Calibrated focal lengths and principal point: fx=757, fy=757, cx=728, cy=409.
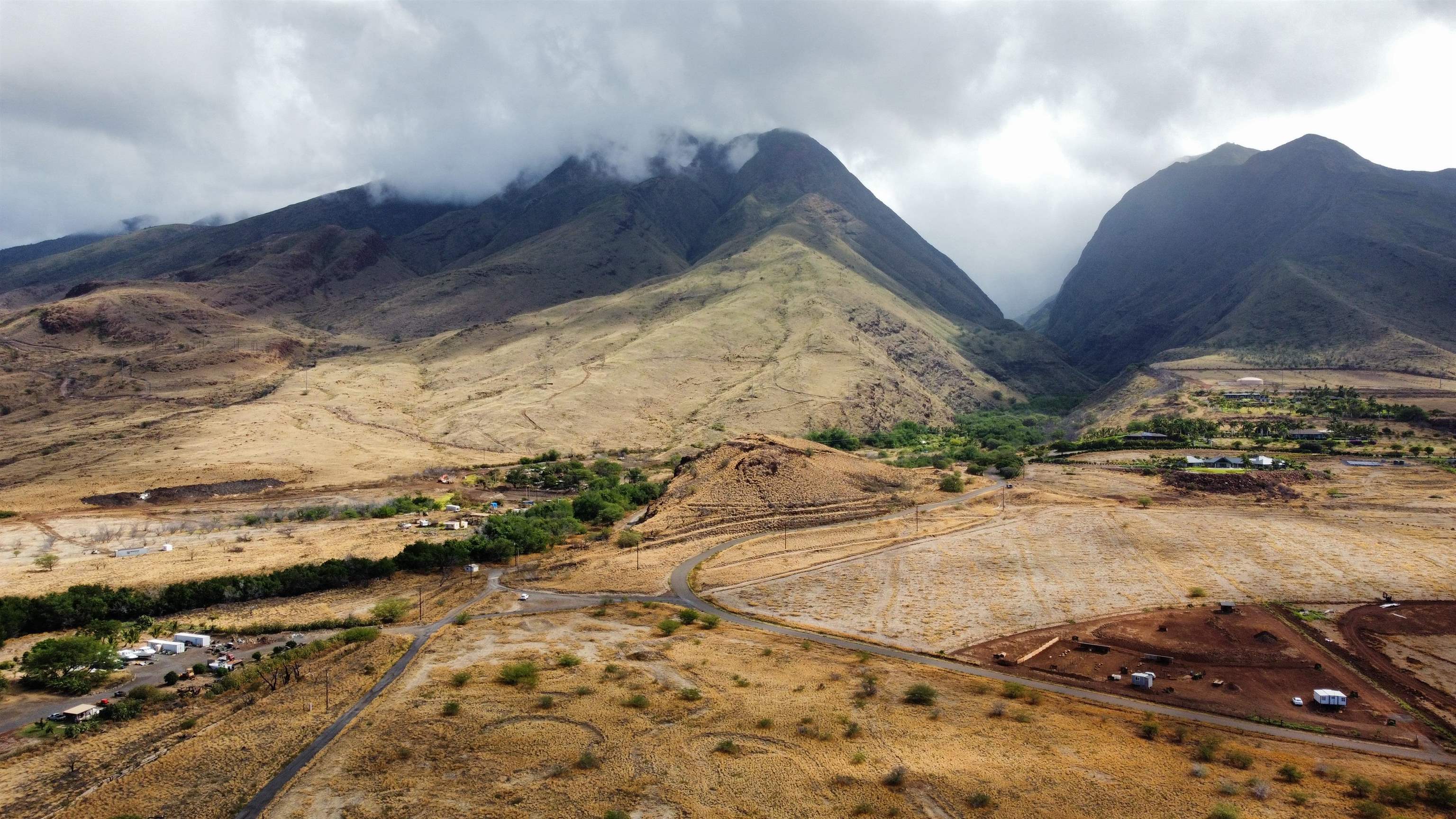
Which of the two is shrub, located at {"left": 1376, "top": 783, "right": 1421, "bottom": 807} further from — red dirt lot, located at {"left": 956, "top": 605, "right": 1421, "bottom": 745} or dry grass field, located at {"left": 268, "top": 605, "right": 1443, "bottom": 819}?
red dirt lot, located at {"left": 956, "top": 605, "right": 1421, "bottom": 745}

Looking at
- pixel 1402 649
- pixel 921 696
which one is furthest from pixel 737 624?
pixel 1402 649

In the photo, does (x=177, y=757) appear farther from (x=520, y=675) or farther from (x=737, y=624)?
(x=737, y=624)

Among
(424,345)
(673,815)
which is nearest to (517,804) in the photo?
(673,815)

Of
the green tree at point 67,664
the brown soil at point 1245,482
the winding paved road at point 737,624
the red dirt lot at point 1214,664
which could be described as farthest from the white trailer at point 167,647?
the brown soil at point 1245,482

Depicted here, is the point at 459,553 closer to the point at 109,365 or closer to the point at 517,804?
the point at 517,804

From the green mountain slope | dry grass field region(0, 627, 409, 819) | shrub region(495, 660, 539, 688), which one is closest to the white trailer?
dry grass field region(0, 627, 409, 819)

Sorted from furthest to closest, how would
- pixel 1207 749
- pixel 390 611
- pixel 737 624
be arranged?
pixel 390 611 < pixel 737 624 < pixel 1207 749

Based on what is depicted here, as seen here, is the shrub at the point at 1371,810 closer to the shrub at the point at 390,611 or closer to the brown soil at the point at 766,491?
the brown soil at the point at 766,491
